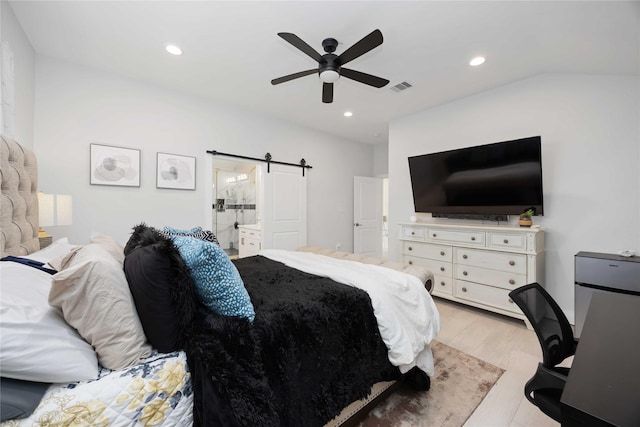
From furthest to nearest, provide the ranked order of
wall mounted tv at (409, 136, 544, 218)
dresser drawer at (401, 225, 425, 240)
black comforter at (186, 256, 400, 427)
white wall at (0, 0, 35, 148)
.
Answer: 1. dresser drawer at (401, 225, 425, 240)
2. wall mounted tv at (409, 136, 544, 218)
3. white wall at (0, 0, 35, 148)
4. black comforter at (186, 256, 400, 427)

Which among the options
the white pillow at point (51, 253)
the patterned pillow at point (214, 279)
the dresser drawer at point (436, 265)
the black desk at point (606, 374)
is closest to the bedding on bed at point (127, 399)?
the patterned pillow at point (214, 279)

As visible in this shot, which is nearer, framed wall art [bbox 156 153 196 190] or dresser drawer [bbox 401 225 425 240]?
framed wall art [bbox 156 153 196 190]

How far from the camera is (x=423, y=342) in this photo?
1.63 m

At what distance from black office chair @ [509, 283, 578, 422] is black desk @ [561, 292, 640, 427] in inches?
6.7

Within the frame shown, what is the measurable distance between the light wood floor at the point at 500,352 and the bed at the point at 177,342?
2.37 feet

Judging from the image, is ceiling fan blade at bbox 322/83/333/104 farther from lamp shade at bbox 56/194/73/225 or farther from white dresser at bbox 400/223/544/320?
lamp shade at bbox 56/194/73/225

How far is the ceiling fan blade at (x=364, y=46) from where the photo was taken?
1740 mm

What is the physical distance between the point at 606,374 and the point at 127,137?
161 inches

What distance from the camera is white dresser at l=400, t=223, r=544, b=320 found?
2703mm

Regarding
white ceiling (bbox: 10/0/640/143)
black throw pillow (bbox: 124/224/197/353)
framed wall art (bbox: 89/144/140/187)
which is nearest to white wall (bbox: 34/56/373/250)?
framed wall art (bbox: 89/144/140/187)

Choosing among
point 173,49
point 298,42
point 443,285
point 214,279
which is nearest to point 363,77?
point 298,42

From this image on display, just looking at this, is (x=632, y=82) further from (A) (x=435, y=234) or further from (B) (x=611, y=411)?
(B) (x=611, y=411)

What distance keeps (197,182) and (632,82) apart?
4.88 meters

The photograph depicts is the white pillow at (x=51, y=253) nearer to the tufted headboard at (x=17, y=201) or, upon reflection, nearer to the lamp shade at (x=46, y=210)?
the tufted headboard at (x=17, y=201)
